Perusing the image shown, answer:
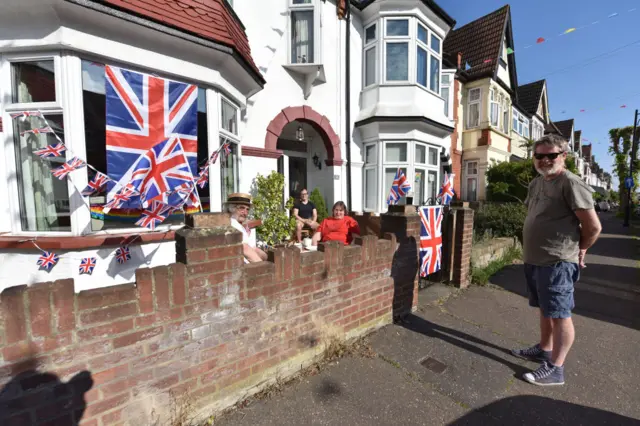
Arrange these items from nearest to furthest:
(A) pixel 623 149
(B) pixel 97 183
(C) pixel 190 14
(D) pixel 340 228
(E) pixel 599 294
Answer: (B) pixel 97 183 < (C) pixel 190 14 < (D) pixel 340 228 < (E) pixel 599 294 < (A) pixel 623 149

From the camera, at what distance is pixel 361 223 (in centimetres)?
688

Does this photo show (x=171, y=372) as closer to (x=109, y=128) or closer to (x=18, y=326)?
(x=18, y=326)

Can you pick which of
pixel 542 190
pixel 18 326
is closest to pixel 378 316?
pixel 542 190

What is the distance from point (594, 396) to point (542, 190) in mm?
1585

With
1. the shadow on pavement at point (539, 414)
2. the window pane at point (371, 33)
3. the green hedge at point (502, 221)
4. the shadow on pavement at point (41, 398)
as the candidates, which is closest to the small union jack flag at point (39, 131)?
the shadow on pavement at point (41, 398)

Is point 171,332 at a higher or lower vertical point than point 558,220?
lower

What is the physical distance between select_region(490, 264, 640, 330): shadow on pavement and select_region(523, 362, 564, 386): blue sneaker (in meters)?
1.80

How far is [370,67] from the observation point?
7.62 m

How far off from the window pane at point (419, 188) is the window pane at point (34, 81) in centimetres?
721

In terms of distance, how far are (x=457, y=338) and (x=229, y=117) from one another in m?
4.34

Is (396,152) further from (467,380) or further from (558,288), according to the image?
(467,380)

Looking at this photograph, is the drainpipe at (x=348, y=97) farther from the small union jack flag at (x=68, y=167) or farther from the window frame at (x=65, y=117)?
the small union jack flag at (x=68, y=167)

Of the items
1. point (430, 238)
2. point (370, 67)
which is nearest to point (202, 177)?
point (430, 238)

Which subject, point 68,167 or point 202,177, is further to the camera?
point 202,177
